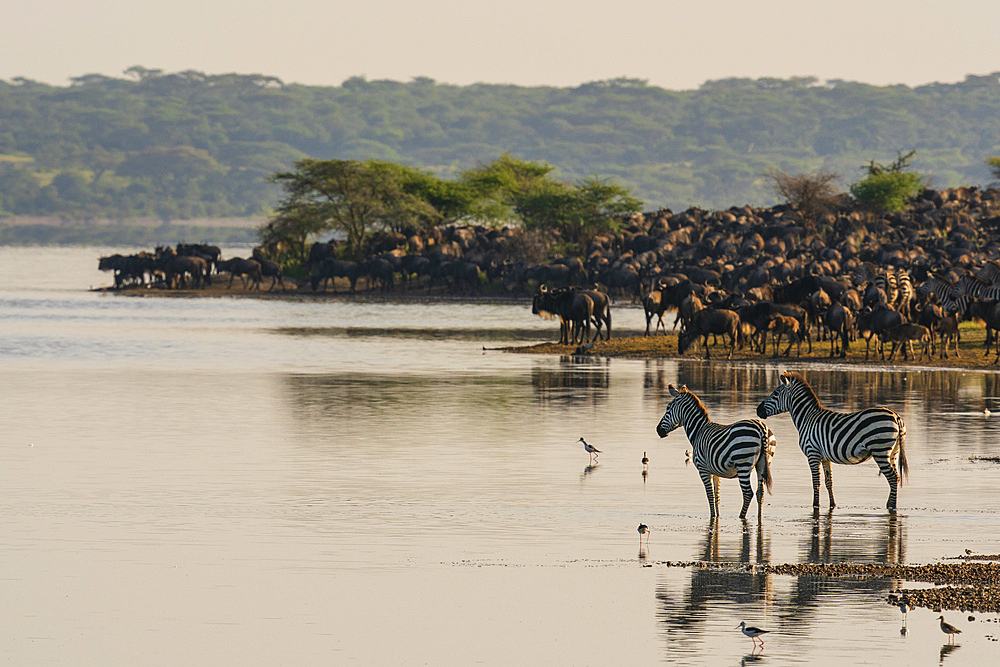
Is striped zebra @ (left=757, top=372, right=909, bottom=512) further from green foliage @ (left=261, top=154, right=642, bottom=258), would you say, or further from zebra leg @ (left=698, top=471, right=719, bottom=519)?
green foliage @ (left=261, top=154, right=642, bottom=258)

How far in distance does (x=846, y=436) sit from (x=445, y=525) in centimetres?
488

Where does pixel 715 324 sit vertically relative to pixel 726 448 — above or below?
above

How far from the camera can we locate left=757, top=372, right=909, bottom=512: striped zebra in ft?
61.8

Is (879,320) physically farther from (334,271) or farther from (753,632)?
(334,271)

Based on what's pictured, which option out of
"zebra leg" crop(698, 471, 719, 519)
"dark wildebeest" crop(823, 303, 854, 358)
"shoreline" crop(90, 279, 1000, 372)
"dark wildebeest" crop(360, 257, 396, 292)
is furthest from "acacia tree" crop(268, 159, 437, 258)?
"zebra leg" crop(698, 471, 719, 519)

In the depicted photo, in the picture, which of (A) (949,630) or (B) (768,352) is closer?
(A) (949,630)

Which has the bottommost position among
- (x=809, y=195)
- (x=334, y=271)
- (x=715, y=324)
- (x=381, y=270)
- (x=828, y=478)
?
(x=828, y=478)

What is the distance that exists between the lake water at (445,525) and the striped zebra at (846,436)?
626 mm

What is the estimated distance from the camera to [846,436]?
62.3ft

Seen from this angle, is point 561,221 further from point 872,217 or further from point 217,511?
A: point 217,511

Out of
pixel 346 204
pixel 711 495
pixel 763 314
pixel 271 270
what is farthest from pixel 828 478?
pixel 346 204

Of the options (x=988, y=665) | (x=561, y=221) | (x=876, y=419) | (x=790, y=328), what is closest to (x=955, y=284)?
(x=790, y=328)

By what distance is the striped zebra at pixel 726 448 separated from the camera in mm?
18000

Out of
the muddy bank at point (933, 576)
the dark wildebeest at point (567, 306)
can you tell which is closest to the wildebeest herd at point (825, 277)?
the dark wildebeest at point (567, 306)
